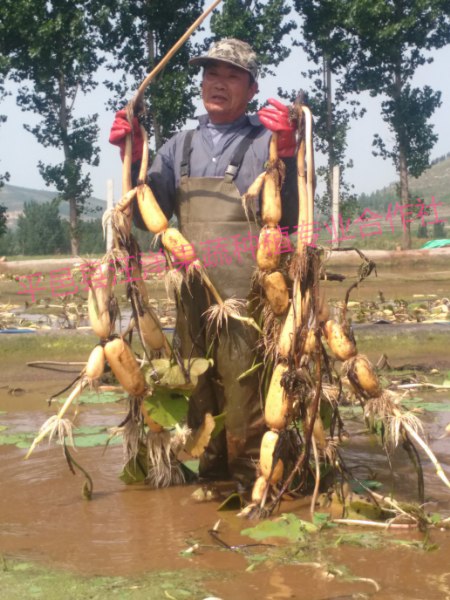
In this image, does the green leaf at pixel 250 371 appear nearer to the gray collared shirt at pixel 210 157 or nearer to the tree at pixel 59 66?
the gray collared shirt at pixel 210 157

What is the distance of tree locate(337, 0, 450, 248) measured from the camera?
69.1ft

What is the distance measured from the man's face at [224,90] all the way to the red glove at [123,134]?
0.35 m

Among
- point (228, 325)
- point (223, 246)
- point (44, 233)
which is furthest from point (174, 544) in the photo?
point (44, 233)

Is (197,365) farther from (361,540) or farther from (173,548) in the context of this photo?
(361,540)

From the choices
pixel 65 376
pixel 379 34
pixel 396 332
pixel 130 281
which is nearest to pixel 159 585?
pixel 130 281

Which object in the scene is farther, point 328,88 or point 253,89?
point 328,88

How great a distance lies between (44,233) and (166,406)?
74.4 feet

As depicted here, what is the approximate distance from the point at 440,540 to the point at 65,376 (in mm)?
4053

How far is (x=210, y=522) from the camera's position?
324 cm

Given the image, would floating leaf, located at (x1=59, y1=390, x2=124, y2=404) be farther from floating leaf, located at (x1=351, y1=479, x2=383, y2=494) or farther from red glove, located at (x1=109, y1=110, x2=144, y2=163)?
floating leaf, located at (x1=351, y1=479, x2=383, y2=494)

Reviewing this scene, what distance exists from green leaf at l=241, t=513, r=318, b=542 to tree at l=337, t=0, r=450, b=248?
18936 mm

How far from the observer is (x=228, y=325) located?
3.62 metres

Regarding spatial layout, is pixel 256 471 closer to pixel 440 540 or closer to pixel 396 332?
pixel 440 540

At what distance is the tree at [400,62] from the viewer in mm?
21062
